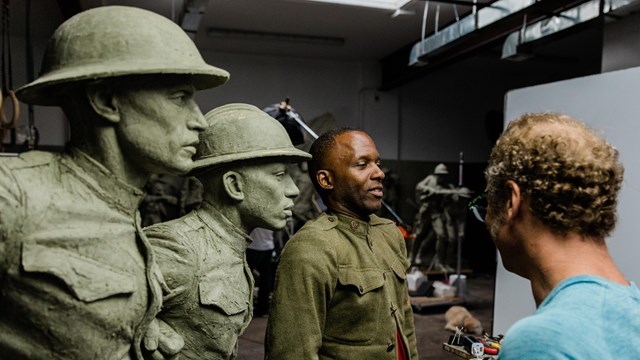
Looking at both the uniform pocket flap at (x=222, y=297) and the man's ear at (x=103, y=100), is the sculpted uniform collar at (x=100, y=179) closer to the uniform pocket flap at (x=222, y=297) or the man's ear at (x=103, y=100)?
the man's ear at (x=103, y=100)

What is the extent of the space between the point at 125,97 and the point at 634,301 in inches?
45.3

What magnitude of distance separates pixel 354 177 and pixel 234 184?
0.58m

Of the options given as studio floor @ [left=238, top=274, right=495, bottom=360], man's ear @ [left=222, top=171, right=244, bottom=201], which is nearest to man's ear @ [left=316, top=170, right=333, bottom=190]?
man's ear @ [left=222, top=171, right=244, bottom=201]

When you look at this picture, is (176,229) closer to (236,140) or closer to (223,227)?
(223,227)

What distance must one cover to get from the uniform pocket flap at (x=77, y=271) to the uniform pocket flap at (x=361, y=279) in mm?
985

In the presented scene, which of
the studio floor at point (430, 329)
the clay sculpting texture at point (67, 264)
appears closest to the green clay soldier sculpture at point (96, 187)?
the clay sculpting texture at point (67, 264)

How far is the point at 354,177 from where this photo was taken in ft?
7.20

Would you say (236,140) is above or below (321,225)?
above

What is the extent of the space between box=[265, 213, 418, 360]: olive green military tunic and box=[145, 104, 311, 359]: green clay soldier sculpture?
0.19 meters

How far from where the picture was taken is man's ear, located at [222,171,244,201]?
1.76 meters

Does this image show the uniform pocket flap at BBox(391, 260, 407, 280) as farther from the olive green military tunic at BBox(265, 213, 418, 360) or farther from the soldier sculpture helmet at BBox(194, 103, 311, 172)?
the soldier sculpture helmet at BBox(194, 103, 311, 172)

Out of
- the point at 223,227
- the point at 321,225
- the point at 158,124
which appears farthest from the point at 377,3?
the point at 158,124

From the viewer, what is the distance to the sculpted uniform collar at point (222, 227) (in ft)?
5.73

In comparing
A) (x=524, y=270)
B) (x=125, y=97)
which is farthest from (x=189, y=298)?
(x=524, y=270)
